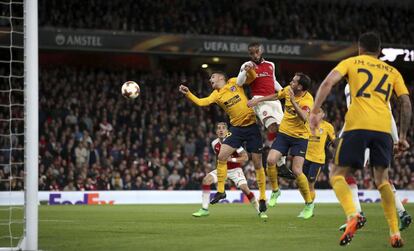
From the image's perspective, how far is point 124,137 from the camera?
27.9 meters

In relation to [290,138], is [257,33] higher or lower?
higher

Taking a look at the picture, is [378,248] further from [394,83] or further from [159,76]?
[159,76]

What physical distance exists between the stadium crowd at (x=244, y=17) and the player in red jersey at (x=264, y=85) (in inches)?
689

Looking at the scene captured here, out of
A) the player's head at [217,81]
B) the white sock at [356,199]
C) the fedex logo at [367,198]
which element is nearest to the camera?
the white sock at [356,199]

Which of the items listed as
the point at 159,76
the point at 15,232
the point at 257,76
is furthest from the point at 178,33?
the point at 15,232

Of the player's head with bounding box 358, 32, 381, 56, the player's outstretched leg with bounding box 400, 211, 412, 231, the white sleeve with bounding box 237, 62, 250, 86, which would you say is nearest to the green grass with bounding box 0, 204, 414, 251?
the player's outstretched leg with bounding box 400, 211, 412, 231

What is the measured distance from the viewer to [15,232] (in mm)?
10859

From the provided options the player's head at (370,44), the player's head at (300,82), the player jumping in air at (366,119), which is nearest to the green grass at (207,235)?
the player jumping in air at (366,119)

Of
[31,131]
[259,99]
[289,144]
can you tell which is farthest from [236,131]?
[31,131]

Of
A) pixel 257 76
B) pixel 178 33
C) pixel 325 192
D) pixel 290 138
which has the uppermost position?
pixel 178 33

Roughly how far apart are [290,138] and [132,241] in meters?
4.98

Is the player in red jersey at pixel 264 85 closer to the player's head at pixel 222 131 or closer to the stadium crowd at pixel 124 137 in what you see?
the player's head at pixel 222 131

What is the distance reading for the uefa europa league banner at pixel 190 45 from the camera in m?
29.6

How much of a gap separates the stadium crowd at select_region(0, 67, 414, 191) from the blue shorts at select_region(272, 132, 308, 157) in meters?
12.1
